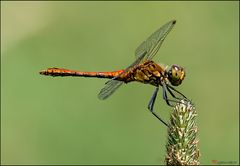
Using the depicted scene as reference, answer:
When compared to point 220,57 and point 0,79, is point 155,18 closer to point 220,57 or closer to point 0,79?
point 220,57

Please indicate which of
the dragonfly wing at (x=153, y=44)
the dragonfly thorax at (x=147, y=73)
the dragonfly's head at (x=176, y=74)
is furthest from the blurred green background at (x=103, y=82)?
the dragonfly's head at (x=176, y=74)

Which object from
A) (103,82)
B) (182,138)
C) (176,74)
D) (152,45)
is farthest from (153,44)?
(103,82)

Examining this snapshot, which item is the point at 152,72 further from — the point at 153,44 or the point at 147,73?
the point at 153,44

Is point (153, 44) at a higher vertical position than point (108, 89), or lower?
higher

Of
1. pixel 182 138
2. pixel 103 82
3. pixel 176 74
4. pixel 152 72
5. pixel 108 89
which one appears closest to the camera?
pixel 182 138

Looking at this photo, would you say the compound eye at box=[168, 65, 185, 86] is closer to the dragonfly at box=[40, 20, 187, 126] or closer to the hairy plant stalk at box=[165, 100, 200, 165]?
the dragonfly at box=[40, 20, 187, 126]

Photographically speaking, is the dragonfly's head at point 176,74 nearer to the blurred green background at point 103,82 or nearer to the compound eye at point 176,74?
the compound eye at point 176,74

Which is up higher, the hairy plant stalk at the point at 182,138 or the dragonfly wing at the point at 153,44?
the dragonfly wing at the point at 153,44

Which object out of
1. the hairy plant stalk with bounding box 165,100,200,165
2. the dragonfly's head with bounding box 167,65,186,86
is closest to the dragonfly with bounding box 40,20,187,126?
the dragonfly's head with bounding box 167,65,186,86

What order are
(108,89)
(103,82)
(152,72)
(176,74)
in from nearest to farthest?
(108,89) → (176,74) → (152,72) → (103,82)
